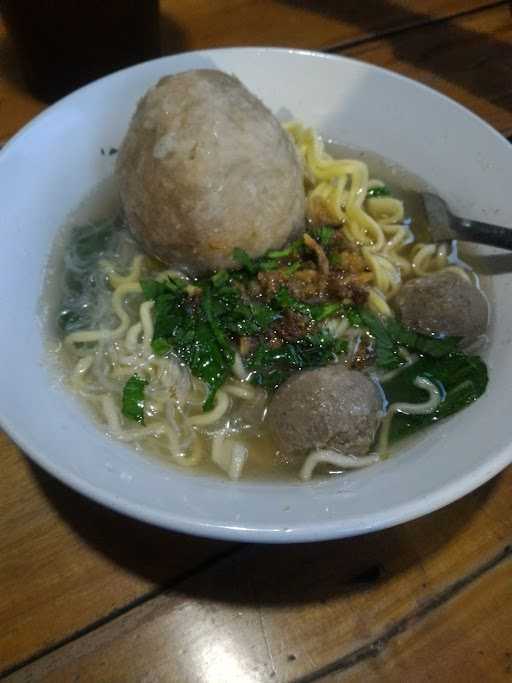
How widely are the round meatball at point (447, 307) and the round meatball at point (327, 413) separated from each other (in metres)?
0.32

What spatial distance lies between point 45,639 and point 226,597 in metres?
0.42

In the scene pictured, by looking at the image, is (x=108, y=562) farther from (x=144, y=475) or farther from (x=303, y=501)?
(x=303, y=501)

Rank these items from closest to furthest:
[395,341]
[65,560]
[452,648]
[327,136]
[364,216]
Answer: [452,648]
[65,560]
[395,341]
[364,216]
[327,136]

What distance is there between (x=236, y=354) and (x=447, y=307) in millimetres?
638

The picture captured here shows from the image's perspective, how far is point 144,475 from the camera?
142 centimetres

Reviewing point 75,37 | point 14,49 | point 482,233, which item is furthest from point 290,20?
A: point 482,233

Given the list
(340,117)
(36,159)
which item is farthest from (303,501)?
(340,117)

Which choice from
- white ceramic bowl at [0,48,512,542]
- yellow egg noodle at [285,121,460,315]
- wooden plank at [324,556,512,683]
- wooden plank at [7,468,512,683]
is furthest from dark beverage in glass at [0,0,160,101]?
wooden plank at [324,556,512,683]

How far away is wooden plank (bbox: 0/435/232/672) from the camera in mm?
1396

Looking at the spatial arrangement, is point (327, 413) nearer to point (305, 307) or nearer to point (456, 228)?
point (305, 307)

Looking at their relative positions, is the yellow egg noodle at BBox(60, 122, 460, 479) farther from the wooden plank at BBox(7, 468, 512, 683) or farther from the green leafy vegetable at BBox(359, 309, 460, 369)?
the wooden plank at BBox(7, 468, 512, 683)

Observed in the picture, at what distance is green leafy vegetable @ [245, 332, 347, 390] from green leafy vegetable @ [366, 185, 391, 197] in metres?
0.75

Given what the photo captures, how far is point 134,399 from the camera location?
5.83 feet

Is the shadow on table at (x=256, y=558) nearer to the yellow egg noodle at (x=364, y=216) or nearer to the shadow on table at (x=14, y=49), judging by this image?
the yellow egg noodle at (x=364, y=216)
